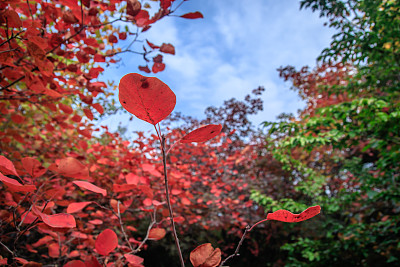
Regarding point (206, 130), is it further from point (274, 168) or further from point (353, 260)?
point (274, 168)

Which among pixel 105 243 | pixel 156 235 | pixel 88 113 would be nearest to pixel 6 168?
pixel 105 243

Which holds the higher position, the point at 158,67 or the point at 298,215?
the point at 158,67

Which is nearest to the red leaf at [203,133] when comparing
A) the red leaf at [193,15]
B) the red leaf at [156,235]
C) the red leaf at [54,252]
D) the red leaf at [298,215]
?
the red leaf at [298,215]

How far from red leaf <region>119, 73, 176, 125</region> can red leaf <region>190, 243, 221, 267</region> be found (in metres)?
0.28

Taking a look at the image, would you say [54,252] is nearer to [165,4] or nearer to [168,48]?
[168,48]

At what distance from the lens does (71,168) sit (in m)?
0.56

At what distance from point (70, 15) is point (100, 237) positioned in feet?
3.20

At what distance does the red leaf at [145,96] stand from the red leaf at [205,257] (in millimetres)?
285

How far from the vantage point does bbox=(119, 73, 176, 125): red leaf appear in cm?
35

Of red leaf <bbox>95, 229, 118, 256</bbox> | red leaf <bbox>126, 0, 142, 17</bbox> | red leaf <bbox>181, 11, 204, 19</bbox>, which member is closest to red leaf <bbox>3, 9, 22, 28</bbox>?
red leaf <bbox>126, 0, 142, 17</bbox>

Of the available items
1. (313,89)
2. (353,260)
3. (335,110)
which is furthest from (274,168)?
(313,89)

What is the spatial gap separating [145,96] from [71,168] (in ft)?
1.14

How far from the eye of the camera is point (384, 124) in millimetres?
2225

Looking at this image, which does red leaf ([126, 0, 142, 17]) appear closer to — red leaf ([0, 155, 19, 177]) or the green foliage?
red leaf ([0, 155, 19, 177])
